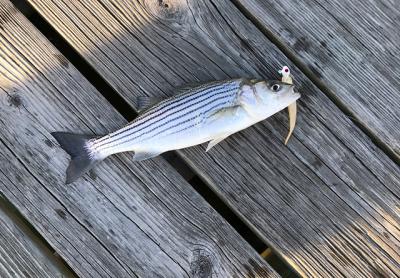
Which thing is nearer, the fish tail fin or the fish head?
the fish head

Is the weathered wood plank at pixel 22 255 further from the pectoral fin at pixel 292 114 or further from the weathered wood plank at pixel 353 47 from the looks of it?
the weathered wood plank at pixel 353 47

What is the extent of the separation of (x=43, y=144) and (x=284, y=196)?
167cm

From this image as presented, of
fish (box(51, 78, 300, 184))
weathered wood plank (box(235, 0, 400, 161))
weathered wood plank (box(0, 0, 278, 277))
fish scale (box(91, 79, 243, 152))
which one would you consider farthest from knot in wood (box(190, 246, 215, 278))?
weathered wood plank (box(235, 0, 400, 161))

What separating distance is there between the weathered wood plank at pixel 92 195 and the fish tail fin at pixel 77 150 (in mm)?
146

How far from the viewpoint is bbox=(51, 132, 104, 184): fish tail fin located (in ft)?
9.53

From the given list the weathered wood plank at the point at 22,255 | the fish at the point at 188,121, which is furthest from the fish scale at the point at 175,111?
the weathered wood plank at the point at 22,255

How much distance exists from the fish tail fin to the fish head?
1.03 meters

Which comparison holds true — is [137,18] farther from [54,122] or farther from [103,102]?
[54,122]

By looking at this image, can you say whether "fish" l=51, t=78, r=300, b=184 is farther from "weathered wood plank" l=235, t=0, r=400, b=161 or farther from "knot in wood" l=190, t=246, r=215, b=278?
"knot in wood" l=190, t=246, r=215, b=278

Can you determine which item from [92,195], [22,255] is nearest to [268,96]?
[92,195]

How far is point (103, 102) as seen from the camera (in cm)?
311

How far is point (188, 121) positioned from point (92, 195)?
2.80ft

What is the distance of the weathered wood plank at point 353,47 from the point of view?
9.89 ft

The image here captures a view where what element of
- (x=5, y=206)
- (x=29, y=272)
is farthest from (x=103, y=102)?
(x=29, y=272)
